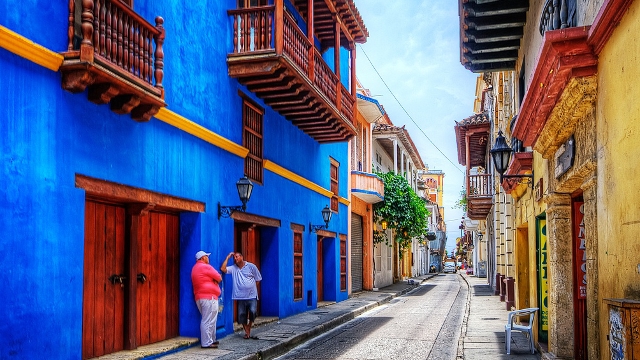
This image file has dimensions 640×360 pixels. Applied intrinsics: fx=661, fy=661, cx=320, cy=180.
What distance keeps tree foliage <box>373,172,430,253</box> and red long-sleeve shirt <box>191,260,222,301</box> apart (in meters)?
17.9

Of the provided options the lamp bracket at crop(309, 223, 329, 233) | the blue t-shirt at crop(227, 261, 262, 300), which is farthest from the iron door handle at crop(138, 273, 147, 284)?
the lamp bracket at crop(309, 223, 329, 233)

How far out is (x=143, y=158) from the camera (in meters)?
8.98

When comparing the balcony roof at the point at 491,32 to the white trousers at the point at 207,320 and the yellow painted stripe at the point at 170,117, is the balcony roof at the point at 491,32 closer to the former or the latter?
the yellow painted stripe at the point at 170,117

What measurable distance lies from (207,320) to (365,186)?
568 inches

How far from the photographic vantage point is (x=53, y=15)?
282 inches

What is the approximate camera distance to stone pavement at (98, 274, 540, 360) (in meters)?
9.41

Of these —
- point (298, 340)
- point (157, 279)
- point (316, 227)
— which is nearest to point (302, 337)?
point (298, 340)

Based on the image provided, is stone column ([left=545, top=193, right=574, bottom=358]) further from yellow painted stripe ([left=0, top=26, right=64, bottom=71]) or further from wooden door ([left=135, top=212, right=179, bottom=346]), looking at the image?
yellow painted stripe ([left=0, top=26, right=64, bottom=71])

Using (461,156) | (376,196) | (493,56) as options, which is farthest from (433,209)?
(493,56)

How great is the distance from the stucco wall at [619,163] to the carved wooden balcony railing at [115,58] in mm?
5096

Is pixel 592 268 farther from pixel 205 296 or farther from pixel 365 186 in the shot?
pixel 365 186

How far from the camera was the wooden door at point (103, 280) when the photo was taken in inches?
322

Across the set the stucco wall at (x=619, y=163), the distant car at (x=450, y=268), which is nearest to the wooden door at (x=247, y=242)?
the stucco wall at (x=619, y=163)

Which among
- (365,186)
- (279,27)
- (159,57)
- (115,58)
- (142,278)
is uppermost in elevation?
(279,27)
